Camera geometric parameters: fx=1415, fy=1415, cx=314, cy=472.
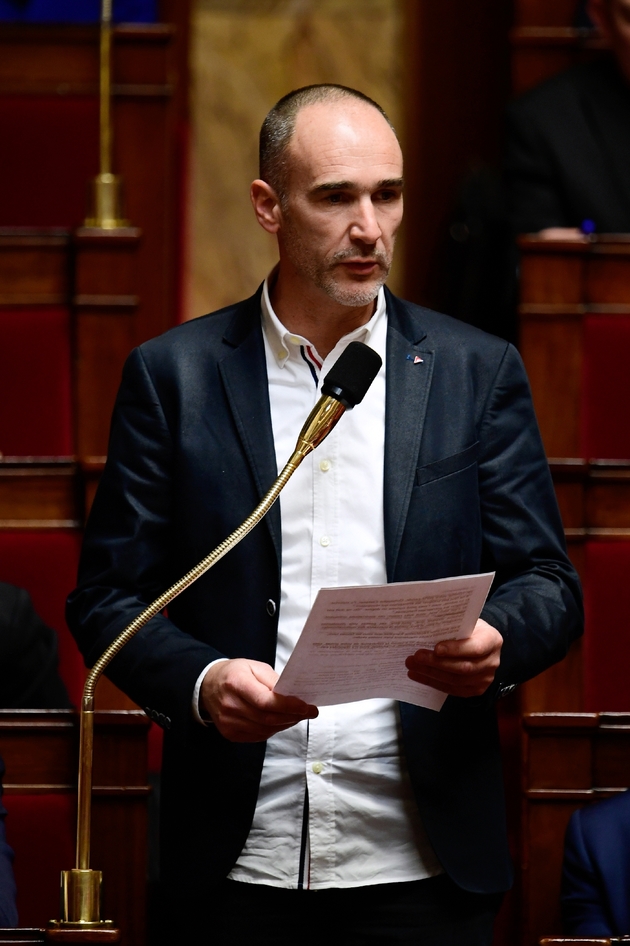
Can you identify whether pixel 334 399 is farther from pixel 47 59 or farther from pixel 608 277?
pixel 47 59

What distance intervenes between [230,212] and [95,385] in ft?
2.40

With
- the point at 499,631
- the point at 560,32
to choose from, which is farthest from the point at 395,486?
the point at 560,32

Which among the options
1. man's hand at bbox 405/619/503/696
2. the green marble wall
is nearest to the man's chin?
man's hand at bbox 405/619/503/696

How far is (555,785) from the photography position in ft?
2.32

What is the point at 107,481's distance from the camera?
61 centimetres

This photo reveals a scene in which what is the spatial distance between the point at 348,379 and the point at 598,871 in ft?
0.91

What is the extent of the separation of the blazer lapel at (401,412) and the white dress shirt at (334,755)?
0.5 inches

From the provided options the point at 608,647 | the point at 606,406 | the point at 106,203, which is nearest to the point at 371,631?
the point at 608,647

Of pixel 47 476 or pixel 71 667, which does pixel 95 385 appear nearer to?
pixel 47 476

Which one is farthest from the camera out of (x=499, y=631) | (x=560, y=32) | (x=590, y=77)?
(x=560, y=32)

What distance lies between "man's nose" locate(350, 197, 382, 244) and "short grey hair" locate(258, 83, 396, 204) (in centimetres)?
5

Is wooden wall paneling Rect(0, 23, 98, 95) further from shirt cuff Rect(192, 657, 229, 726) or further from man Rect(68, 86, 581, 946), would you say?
shirt cuff Rect(192, 657, 229, 726)

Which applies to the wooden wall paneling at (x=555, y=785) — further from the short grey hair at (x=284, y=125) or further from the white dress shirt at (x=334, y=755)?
the short grey hair at (x=284, y=125)

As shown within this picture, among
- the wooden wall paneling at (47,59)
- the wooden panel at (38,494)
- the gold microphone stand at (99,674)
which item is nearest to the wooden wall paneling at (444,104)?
the wooden wall paneling at (47,59)
